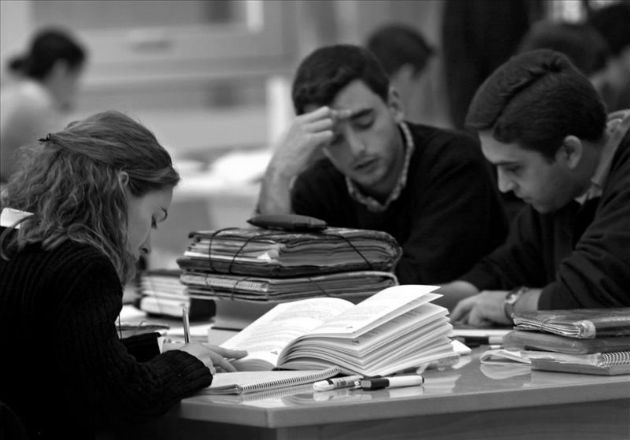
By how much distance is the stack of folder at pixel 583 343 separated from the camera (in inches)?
64.1

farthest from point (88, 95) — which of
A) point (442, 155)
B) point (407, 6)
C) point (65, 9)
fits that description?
point (442, 155)

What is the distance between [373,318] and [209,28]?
3.82 metres

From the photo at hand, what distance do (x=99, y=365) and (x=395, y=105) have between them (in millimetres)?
1273

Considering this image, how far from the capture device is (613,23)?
15.1 feet

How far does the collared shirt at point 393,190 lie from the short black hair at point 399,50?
63.4 inches

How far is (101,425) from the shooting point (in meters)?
1.53

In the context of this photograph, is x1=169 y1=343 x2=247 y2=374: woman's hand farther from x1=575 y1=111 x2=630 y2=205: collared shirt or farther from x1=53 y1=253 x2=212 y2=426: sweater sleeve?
x1=575 y1=111 x2=630 y2=205: collared shirt

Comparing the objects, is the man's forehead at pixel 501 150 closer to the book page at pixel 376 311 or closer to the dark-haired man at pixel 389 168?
the dark-haired man at pixel 389 168

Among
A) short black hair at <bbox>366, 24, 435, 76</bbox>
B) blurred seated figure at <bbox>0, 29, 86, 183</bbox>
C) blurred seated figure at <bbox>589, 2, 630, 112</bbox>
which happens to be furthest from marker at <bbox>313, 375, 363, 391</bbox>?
blurred seated figure at <bbox>589, 2, 630, 112</bbox>

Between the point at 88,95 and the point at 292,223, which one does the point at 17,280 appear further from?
the point at 88,95

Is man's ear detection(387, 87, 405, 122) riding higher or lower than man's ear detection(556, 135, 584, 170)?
higher

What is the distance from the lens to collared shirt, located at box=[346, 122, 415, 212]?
8.46 feet

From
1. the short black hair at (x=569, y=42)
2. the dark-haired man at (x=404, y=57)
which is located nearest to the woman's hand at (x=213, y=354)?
the short black hair at (x=569, y=42)

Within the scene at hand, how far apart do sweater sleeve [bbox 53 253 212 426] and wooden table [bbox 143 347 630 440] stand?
5cm
